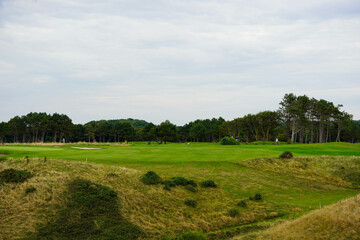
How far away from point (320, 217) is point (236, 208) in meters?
7.51

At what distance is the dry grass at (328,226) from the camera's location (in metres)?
8.28

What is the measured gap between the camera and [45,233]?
11.2m

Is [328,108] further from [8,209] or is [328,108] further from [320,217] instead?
[8,209]

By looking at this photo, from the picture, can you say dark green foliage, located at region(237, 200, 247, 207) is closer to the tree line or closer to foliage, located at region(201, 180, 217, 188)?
foliage, located at region(201, 180, 217, 188)

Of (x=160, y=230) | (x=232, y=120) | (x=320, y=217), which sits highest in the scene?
(x=232, y=120)

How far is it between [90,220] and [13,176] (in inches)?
269

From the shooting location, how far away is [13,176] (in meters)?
15.3

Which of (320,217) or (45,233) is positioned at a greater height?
(320,217)

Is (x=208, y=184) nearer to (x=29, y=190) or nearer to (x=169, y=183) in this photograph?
(x=169, y=183)

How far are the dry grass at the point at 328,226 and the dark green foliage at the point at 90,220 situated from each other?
6.44 m

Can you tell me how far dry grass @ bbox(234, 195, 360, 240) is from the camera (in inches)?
326

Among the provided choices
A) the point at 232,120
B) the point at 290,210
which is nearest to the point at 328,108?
the point at 232,120

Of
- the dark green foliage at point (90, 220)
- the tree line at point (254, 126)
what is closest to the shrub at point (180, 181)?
the dark green foliage at point (90, 220)

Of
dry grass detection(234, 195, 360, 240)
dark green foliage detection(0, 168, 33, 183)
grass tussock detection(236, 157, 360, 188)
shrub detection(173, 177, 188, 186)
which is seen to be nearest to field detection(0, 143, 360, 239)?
grass tussock detection(236, 157, 360, 188)
